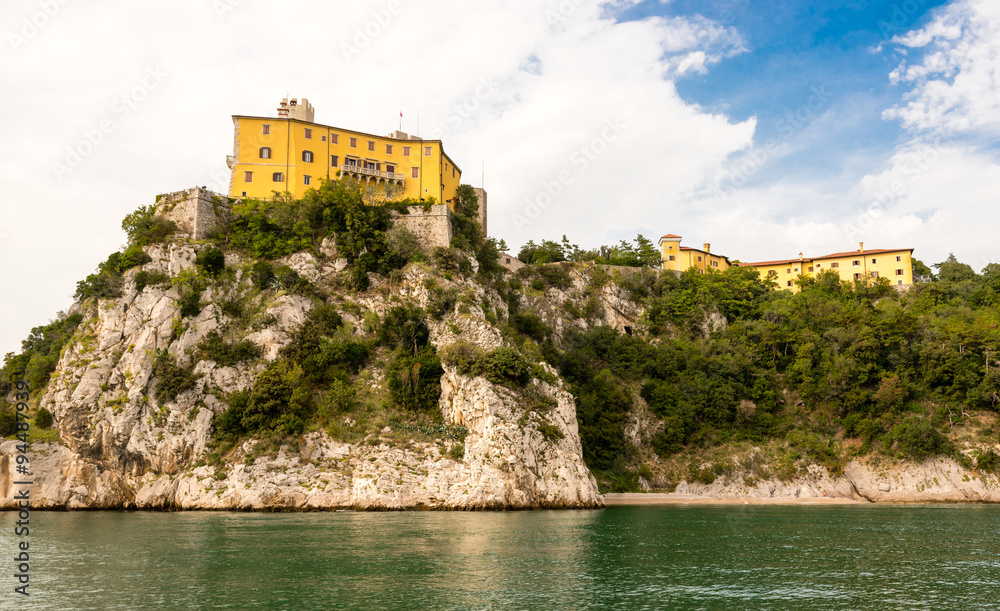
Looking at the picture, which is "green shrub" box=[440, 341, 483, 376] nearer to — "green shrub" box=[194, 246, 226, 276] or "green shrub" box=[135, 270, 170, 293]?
"green shrub" box=[194, 246, 226, 276]

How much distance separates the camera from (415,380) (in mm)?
47594

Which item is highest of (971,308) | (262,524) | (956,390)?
(971,308)

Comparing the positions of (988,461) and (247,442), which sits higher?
(247,442)

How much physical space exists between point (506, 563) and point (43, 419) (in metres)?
38.5

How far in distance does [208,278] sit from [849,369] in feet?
174

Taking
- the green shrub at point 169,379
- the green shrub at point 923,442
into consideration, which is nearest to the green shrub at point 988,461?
the green shrub at point 923,442

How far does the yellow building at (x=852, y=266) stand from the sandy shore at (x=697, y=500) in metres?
35.7

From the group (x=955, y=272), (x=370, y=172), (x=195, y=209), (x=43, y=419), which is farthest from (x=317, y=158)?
(x=955, y=272)

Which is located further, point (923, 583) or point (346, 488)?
point (346, 488)

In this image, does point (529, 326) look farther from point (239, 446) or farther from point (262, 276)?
point (239, 446)

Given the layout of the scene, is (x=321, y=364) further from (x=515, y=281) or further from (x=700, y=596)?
(x=700, y=596)

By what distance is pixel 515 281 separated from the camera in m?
67.9

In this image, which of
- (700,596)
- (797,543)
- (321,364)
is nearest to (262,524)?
(321,364)

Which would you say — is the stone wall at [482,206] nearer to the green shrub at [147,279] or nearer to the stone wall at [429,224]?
the stone wall at [429,224]
